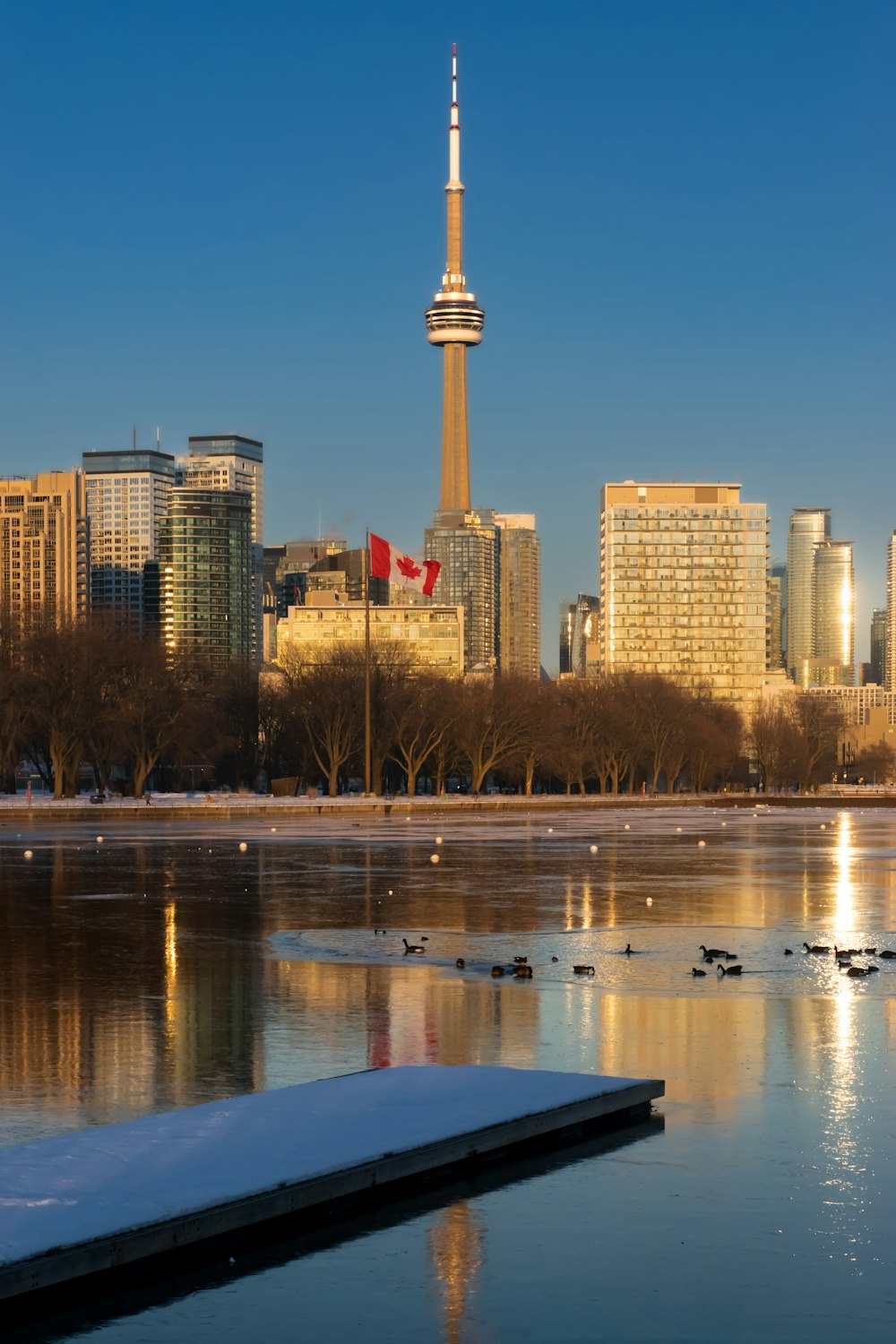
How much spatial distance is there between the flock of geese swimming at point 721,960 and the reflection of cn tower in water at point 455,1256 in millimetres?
10070

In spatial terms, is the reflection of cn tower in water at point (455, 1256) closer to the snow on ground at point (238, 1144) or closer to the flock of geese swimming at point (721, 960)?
the snow on ground at point (238, 1144)

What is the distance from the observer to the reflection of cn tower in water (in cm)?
909

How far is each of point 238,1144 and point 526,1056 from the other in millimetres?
4699

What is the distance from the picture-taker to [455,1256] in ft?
32.9

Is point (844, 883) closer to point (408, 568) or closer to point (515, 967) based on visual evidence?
point (515, 967)

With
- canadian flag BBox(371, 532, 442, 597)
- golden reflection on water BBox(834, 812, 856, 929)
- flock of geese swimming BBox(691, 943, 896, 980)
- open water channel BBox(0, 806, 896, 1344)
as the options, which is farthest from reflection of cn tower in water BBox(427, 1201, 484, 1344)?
canadian flag BBox(371, 532, 442, 597)

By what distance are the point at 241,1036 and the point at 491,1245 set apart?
7119mm

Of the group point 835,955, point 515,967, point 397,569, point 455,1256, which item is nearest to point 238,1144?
point 455,1256

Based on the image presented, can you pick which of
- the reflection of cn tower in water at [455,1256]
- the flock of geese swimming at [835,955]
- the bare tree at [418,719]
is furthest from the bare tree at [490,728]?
the reflection of cn tower in water at [455,1256]

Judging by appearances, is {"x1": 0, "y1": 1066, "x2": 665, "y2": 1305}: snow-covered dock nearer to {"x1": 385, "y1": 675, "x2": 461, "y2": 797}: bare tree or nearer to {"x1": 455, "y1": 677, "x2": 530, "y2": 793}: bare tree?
{"x1": 385, "y1": 675, "x2": 461, "y2": 797}: bare tree

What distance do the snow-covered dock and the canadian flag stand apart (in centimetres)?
8255

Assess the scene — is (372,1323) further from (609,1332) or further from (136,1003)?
(136,1003)

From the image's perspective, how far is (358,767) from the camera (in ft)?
399

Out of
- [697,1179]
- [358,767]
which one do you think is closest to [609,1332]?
[697,1179]
